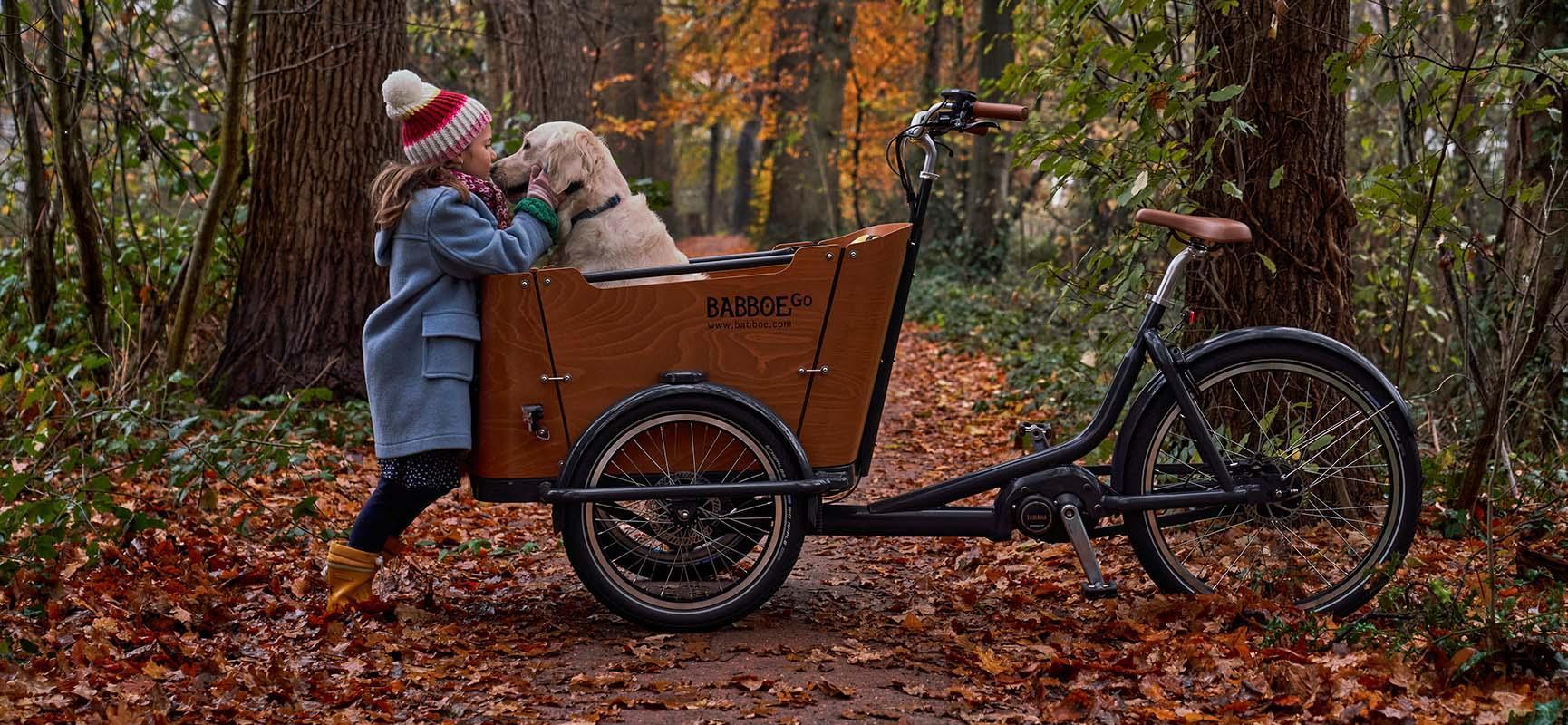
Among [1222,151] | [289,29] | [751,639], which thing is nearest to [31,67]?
[289,29]

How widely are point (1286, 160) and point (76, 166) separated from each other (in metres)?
5.55

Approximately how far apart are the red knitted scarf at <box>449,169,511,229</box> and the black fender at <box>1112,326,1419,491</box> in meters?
2.05

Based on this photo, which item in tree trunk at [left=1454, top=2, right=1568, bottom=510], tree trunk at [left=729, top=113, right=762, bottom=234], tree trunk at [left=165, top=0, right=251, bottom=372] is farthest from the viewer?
tree trunk at [left=729, top=113, right=762, bottom=234]

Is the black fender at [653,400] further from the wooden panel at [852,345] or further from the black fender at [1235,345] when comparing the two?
the black fender at [1235,345]

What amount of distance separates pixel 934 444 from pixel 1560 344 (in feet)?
10.8

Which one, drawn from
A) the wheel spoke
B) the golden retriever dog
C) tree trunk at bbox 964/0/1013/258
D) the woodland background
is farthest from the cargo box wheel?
tree trunk at bbox 964/0/1013/258

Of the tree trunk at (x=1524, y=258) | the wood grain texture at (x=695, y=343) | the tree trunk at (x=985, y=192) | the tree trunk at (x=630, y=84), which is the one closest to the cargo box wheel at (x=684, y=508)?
the wood grain texture at (x=695, y=343)

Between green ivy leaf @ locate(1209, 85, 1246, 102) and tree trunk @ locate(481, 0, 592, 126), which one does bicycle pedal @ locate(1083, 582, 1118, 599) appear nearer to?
green ivy leaf @ locate(1209, 85, 1246, 102)

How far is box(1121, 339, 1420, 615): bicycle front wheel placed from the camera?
3.92 meters

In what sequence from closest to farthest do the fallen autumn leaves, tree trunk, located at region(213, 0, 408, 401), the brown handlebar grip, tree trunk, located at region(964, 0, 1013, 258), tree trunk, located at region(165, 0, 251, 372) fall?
the fallen autumn leaves → the brown handlebar grip → tree trunk, located at region(165, 0, 251, 372) → tree trunk, located at region(213, 0, 408, 401) → tree trunk, located at region(964, 0, 1013, 258)

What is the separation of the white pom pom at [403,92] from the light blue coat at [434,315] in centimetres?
28

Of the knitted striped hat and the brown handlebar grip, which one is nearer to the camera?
the brown handlebar grip

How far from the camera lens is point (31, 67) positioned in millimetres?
5266

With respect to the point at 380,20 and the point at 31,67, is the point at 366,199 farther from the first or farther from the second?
the point at 31,67
